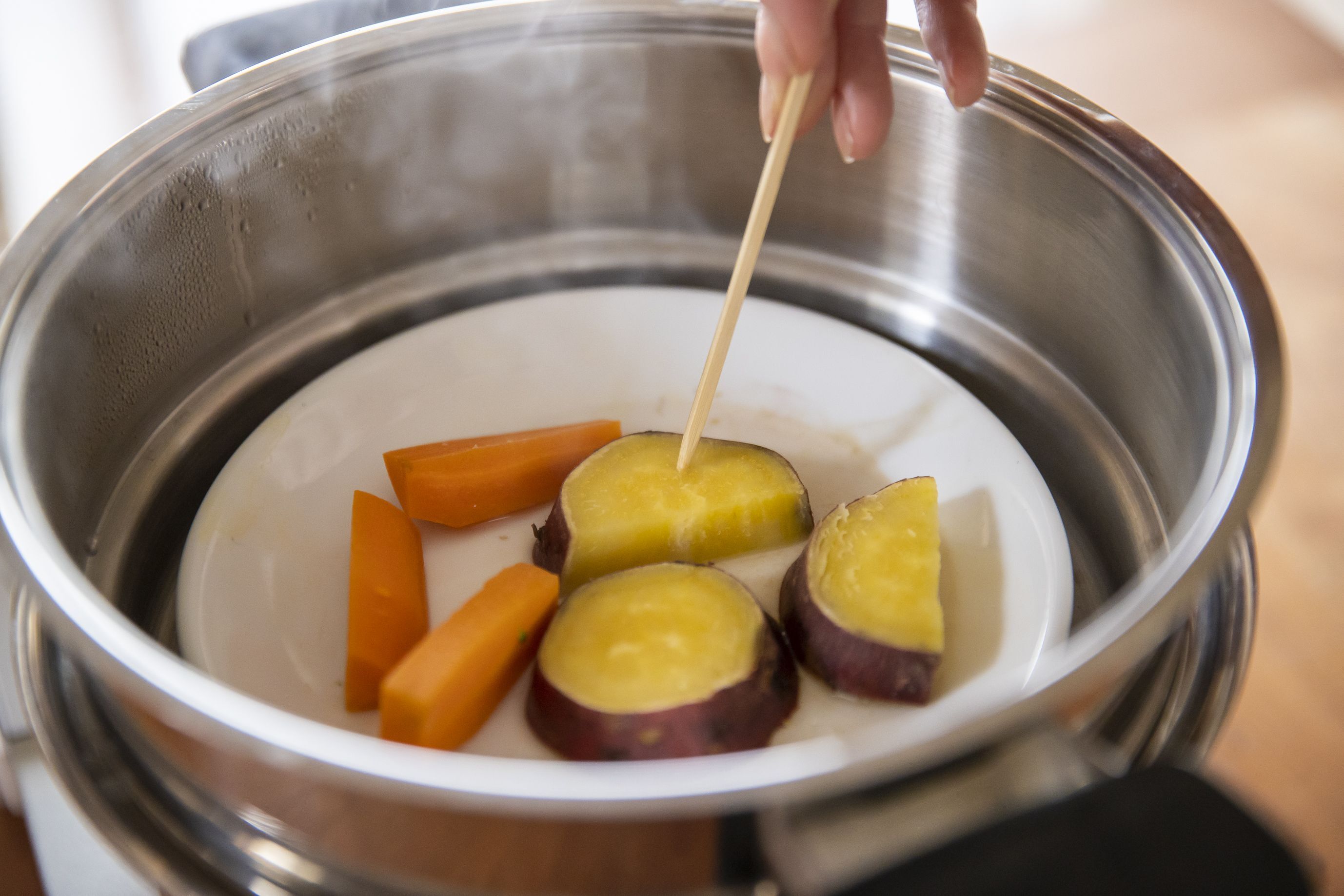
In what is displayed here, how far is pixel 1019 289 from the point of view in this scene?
0.99 meters

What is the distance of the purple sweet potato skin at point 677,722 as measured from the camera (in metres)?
0.64

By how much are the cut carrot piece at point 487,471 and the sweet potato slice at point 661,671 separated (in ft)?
0.50

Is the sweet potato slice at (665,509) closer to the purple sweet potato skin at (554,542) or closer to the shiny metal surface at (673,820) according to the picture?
the purple sweet potato skin at (554,542)

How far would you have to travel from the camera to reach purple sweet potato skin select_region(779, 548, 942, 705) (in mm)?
696

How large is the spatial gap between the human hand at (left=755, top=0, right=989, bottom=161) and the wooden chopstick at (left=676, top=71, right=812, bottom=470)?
0.10 metres

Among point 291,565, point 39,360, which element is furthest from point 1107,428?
point 39,360

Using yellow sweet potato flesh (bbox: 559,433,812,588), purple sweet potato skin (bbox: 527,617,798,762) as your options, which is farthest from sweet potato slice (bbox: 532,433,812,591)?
purple sweet potato skin (bbox: 527,617,798,762)

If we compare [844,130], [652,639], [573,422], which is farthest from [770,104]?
[652,639]

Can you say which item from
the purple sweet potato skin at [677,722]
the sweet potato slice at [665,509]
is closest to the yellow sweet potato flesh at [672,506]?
the sweet potato slice at [665,509]

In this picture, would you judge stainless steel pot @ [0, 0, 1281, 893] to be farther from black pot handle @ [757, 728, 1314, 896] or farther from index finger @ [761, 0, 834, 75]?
→ index finger @ [761, 0, 834, 75]

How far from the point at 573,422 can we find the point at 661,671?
34 cm

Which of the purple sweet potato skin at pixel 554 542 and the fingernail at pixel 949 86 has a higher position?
the fingernail at pixel 949 86

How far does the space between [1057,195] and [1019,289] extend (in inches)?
4.4

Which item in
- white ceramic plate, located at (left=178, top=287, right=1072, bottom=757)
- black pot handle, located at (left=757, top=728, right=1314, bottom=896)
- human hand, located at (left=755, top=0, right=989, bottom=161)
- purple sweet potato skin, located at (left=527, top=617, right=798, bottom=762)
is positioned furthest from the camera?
human hand, located at (left=755, top=0, right=989, bottom=161)
